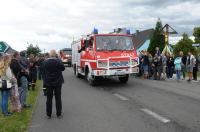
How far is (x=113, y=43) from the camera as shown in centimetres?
1881

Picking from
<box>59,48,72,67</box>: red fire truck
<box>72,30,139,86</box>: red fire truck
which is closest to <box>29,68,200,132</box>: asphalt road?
<box>72,30,139,86</box>: red fire truck

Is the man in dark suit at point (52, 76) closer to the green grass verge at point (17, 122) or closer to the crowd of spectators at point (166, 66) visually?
the green grass verge at point (17, 122)

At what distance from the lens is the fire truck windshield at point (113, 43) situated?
18.6 meters

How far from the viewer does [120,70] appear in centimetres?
1803

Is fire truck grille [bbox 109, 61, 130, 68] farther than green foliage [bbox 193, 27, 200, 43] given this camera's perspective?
No

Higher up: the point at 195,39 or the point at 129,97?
the point at 195,39

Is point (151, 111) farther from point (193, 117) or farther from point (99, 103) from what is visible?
point (99, 103)

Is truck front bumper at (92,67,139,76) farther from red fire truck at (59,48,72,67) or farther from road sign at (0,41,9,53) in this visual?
red fire truck at (59,48,72,67)

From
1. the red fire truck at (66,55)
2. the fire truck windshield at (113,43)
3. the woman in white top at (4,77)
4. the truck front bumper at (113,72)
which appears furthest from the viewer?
the red fire truck at (66,55)

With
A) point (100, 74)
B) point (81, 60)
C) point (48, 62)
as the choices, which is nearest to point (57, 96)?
point (48, 62)

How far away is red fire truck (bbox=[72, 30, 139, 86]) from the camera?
17875 mm

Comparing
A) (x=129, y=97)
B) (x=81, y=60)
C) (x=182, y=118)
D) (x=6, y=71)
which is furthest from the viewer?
(x=81, y=60)

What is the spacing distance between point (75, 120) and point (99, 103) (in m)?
3.12

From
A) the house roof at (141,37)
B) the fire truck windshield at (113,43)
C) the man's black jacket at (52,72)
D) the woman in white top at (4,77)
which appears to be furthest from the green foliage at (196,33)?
the woman in white top at (4,77)
